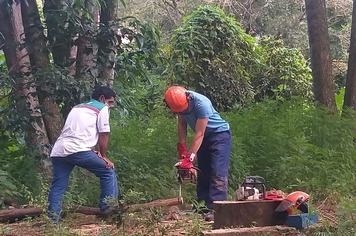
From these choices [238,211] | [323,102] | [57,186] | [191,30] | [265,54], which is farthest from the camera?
[265,54]

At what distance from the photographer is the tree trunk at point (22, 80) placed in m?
9.35

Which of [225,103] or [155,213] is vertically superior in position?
[225,103]

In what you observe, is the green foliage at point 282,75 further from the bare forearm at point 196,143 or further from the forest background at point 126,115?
the bare forearm at point 196,143

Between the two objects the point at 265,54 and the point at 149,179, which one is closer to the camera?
the point at 149,179

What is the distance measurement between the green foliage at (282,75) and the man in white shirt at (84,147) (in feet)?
33.9

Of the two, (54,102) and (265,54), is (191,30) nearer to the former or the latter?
(265,54)

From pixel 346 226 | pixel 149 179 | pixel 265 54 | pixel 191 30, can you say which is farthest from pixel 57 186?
pixel 265 54

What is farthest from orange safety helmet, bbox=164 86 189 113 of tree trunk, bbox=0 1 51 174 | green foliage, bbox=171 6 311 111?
green foliage, bbox=171 6 311 111

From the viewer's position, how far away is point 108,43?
30.8 ft

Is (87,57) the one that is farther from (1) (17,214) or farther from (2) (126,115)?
(1) (17,214)

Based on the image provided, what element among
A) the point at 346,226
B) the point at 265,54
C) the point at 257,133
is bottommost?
the point at 346,226

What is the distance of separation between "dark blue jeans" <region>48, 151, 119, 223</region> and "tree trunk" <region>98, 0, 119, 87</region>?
86.2 inches

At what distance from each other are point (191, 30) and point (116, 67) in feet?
18.4

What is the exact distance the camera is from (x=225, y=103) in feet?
51.4
